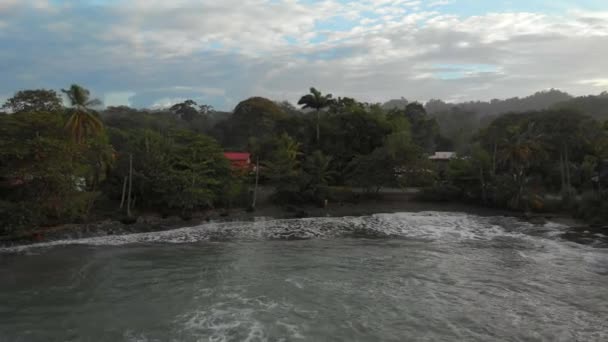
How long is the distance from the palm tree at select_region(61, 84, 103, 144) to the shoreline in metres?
5.15

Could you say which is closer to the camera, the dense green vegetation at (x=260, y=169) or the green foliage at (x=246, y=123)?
the dense green vegetation at (x=260, y=169)

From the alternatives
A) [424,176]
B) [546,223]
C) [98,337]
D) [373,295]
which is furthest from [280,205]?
[98,337]

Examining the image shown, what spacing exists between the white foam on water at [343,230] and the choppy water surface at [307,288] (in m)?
0.29

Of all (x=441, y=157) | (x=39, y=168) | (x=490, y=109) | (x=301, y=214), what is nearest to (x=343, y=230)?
(x=301, y=214)

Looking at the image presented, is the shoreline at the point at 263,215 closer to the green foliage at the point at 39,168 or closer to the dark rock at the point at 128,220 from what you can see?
the dark rock at the point at 128,220

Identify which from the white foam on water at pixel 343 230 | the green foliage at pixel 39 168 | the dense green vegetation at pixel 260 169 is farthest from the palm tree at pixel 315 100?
the green foliage at pixel 39 168

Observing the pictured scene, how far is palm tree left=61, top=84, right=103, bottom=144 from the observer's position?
23734 mm

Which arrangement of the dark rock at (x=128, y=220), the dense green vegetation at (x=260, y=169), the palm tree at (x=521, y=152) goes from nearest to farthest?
the dense green vegetation at (x=260, y=169), the dark rock at (x=128, y=220), the palm tree at (x=521, y=152)

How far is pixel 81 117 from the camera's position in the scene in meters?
23.9

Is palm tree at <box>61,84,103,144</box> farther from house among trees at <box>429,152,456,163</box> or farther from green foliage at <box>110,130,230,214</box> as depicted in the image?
house among trees at <box>429,152,456,163</box>

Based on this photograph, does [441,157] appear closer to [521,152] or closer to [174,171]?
[521,152]

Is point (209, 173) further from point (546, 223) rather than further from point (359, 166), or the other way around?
point (546, 223)

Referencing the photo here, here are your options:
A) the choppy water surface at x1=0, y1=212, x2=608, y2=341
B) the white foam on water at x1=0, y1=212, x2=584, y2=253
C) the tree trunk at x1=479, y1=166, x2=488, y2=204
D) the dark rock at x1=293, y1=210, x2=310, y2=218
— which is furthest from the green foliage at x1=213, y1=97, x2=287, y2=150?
the choppy water surface at x1=0, y1=212, x2=608, y2=341

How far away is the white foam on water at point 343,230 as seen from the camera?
22094 millimetres
